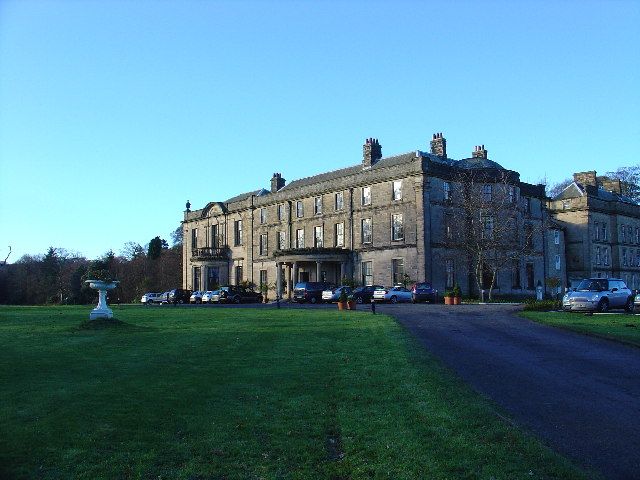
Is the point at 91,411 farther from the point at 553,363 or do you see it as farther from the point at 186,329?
the point at 186,329

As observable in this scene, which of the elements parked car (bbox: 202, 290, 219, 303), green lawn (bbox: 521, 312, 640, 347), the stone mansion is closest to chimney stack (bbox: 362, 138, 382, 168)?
the stone mansion

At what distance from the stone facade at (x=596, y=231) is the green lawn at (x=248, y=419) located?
58.1 m

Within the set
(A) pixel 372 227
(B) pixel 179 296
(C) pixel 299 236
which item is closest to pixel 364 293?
(A) pixel 372 227

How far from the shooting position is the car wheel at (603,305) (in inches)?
1124

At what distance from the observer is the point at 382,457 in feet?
18.9

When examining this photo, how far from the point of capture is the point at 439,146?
176 feet

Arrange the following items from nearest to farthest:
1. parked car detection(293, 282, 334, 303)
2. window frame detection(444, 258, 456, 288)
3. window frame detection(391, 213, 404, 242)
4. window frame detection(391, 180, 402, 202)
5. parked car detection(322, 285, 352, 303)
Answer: parked car detection(322, 285, 352, 303)
parked car detection(293, 282, 334, 303)
window frame detection(444, 258, 456, 288)
window frame detection(391, 213, 404, 242)
window frame detection(391, 180, 402, 202)

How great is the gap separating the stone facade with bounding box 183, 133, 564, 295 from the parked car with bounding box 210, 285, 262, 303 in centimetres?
346

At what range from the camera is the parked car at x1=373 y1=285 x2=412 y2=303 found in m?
43.9

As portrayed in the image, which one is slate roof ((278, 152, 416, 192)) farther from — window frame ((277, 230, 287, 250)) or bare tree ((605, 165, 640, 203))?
bare tree ((605, 165, 640, 203))

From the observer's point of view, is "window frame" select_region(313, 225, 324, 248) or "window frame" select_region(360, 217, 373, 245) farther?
"window frame" select_region(313, 225, 324, 248)

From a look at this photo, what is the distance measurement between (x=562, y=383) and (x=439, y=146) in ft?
149

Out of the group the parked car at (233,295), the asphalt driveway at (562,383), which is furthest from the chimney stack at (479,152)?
the asphalt driveway at (562,383)

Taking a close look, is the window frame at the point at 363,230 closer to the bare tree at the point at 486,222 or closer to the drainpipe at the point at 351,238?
the drainpipe at the point at 351,238
